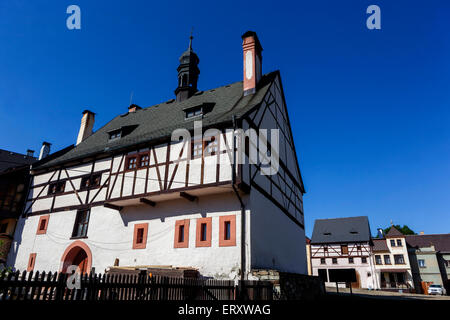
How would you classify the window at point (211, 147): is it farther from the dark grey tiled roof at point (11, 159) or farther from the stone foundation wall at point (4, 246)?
the dark grey tiled roof at point (11, 159)

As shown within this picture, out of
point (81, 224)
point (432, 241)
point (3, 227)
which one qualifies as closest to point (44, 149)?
point (3, 227)

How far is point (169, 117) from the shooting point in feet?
61.0

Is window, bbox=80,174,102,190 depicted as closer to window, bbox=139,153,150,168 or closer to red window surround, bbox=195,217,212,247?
window, bbox=139,153,150,168

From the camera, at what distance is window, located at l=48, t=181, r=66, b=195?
18.1m

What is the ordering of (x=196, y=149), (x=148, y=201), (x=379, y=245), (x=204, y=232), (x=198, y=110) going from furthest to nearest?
(x=379, y=245)
(x=198, y=110)
(x=148, y=201)
(x=196, y=149)
(x=204, y=232)

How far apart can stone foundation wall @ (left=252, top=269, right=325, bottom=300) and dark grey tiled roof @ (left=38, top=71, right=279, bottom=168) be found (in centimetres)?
655

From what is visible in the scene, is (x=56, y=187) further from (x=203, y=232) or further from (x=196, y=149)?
(x=203, y=232)

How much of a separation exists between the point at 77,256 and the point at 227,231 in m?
9.27

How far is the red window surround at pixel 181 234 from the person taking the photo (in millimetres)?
13299

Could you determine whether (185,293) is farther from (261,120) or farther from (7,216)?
(7,216)

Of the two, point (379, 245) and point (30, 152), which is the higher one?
point (30, 152)

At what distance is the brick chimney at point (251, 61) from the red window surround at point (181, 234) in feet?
27.3

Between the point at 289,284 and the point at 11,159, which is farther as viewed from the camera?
the point at 11,159
